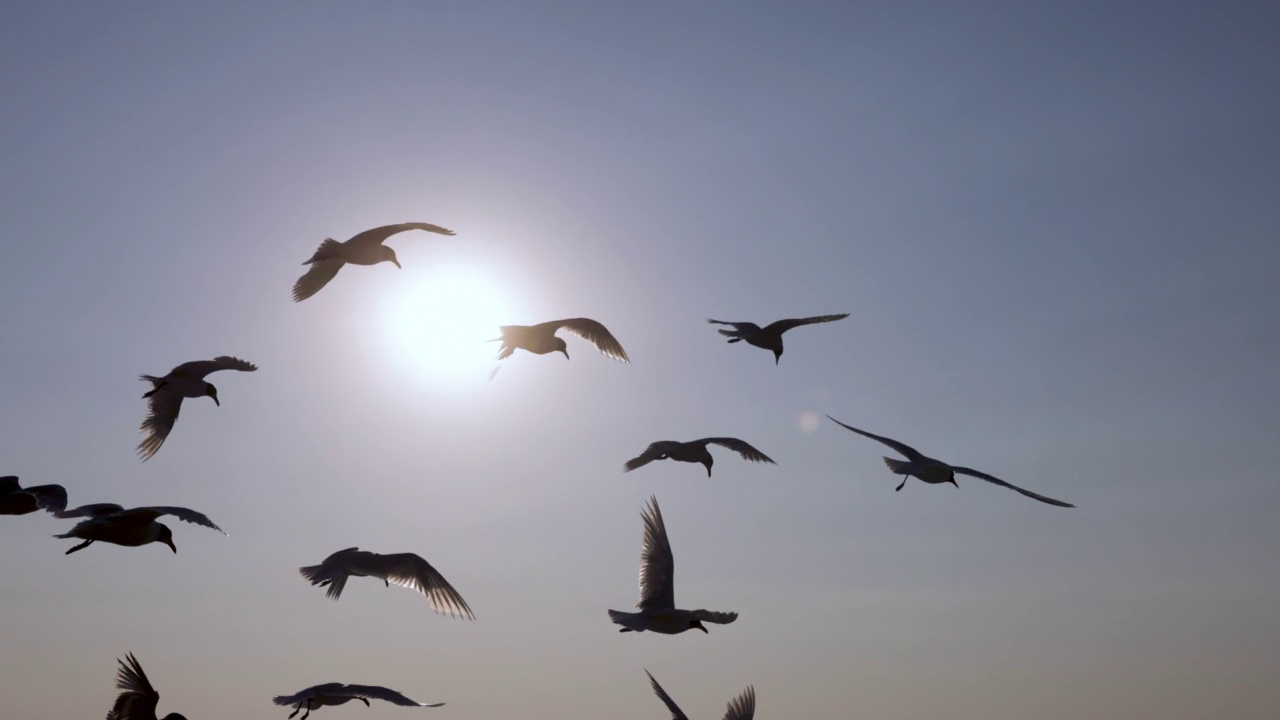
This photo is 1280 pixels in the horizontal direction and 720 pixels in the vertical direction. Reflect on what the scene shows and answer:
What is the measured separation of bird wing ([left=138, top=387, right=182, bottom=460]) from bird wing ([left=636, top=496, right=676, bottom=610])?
29.1 ft

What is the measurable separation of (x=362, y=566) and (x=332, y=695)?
2016 millimetres

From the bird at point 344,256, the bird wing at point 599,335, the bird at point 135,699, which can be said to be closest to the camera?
the bird at point 135,699

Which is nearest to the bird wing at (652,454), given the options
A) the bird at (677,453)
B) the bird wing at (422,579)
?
the bird at (677,453)

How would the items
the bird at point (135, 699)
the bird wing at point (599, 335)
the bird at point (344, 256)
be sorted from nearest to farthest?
1. the bird at point (135, 699)
2. the bird at point (344, 256)
3. the bird wing at point (599, 335)

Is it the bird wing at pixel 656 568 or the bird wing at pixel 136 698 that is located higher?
the bird wing at pixel 656 568

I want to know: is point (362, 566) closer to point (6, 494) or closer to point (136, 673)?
point (136, 673)

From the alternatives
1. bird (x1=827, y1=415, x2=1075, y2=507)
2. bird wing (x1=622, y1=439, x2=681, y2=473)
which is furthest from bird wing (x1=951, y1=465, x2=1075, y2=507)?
bird wing (x1=622, y1=439, x2=681, y2=473)

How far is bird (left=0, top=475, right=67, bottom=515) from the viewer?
18.4 m

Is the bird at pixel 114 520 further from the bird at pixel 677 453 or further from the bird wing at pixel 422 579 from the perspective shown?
the bird at pixel 677 453

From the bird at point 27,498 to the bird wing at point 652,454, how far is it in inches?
388

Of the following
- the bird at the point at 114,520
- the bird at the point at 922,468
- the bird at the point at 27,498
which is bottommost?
the bird at the point at 114,520

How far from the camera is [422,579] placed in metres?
18.8

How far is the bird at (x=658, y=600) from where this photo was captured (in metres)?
19.0

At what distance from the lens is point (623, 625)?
62.3 feet
